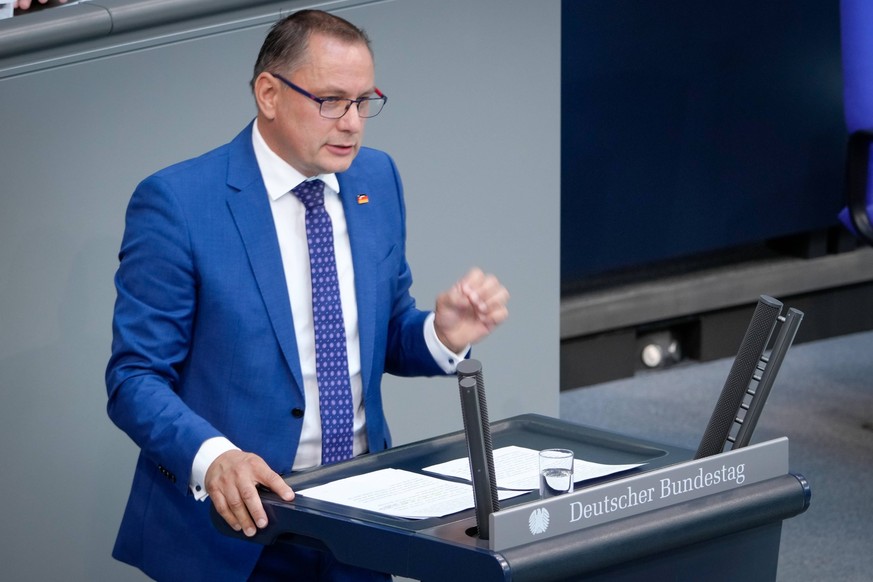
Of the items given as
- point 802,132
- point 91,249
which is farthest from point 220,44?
point 802,132

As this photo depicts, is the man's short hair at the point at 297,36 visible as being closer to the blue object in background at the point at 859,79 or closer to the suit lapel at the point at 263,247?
the suit lapel at the point at 263,247

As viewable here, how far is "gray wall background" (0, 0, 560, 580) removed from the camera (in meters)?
2.93

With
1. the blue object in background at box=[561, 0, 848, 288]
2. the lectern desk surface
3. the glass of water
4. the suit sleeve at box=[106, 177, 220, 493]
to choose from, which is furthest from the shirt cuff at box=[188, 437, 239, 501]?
the blue object in background at box=[561, 0, 848, 288]

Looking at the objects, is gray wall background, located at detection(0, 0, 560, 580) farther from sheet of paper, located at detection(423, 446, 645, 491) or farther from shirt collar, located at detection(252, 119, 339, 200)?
sheet of paper, located at detection(423, 446, 645, 491)

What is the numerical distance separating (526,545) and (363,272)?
83 cm

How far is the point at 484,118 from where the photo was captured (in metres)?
3.56

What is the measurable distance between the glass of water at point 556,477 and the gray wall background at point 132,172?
1.50 m

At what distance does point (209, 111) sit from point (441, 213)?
675 millimetres

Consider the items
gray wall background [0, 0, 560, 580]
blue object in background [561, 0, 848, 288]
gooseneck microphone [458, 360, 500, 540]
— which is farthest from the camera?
blue object in background [561, 0, 848, 288]

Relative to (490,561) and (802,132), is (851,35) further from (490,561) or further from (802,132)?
(490,561)

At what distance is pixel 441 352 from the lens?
2369mm

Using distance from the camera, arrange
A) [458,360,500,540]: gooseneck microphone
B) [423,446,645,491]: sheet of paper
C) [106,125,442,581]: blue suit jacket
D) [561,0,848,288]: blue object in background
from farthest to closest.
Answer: [561,0,848,288]: blue object in background < [106,125,442,581]: blue suit jacket < [423,446,645,491]: sheet of paper < [458,360,500,540]: gooseneck microphone

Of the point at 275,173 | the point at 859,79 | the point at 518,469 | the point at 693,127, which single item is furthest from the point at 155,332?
the point at 693,127

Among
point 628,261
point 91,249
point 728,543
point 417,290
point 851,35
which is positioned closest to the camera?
point 728,543
